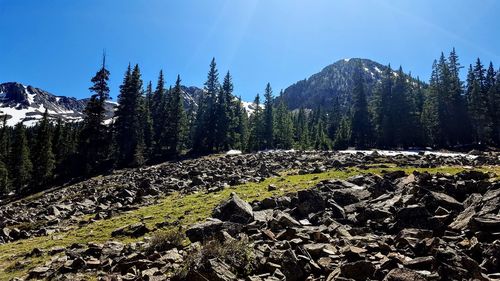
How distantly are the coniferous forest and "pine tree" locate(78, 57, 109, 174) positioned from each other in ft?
0.55

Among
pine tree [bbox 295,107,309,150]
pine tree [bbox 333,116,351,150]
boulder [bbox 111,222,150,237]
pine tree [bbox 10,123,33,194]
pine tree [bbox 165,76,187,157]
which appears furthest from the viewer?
pine tree [bbox 295,107,309,150]

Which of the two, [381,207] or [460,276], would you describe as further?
[381,207]

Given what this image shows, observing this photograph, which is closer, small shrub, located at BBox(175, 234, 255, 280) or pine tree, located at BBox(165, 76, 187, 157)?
small shrub, located at BBox(175, 234, 255, 280)

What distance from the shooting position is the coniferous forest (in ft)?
218

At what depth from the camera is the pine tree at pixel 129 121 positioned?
239ft

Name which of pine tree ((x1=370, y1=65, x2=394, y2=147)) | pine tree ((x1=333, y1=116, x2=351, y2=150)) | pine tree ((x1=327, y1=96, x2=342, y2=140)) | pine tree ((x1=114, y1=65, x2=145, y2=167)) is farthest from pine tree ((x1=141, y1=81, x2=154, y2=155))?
pine tree ((x1=327, y1=96, x2=342, y2=140))

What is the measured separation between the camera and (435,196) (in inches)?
587

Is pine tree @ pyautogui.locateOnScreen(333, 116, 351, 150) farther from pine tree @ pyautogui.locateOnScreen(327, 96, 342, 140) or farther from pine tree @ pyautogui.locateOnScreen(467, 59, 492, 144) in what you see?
pine tree @ pyautogui.locateOnScreen(467, 59, 492, 144)

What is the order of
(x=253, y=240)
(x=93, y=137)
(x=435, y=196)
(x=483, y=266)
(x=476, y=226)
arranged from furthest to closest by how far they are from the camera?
(x=93, y=137), (x=435, y=196), (x=253, y=240), (x=476, y=226), (x=483, y=266)

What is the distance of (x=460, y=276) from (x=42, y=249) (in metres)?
16.1

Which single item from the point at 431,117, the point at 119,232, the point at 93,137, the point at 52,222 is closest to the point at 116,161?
the point at 93,137

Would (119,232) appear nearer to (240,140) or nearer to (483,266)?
(483,266)

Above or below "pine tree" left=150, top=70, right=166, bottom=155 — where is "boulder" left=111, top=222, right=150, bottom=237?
below

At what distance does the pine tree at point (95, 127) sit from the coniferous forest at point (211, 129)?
0.17 meters
